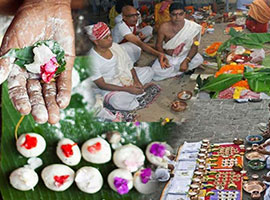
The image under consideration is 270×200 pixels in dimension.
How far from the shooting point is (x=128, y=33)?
3.57ft

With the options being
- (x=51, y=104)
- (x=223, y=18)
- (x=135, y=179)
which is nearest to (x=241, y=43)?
(x=223, y=18)

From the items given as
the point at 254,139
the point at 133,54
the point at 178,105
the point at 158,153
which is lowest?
the point at 158,153

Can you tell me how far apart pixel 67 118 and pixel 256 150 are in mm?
787

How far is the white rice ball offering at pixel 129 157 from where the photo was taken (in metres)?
1.55

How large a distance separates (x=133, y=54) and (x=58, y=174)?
804 mm

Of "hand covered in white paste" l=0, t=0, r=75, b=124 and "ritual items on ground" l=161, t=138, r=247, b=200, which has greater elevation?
"hand covered in white paste" l=0, t=0, r=75, b=124

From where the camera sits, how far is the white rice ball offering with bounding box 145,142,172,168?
126 cm

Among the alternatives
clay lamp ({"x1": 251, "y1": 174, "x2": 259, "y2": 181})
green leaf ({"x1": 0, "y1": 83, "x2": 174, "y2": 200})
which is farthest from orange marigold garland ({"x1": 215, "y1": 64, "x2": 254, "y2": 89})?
green leaf ({"x1": 0, "y1": 83, "x2": 174, "y2": 200})

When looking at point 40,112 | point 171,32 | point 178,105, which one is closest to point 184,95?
point 178,105

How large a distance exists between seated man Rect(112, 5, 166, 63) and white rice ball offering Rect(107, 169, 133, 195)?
25.6 inches

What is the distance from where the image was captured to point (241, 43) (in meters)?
1.05

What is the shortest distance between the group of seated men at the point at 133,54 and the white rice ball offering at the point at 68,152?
0.63m

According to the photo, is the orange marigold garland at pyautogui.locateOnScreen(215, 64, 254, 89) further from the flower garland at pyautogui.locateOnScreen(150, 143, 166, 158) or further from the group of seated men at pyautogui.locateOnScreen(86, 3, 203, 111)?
the flower garland at pyautogui.locateOnScreen(150, 143, 166, 158)

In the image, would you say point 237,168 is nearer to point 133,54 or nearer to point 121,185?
point 133,54
